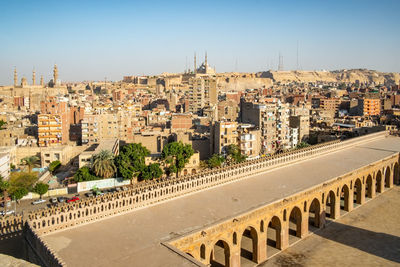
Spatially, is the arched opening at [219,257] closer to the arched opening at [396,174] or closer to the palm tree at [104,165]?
the palm tree at [104,165]

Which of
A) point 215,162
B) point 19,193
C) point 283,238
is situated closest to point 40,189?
point 19,193

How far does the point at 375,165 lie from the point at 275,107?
14.6 m

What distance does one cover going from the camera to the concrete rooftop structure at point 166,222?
11044 mm

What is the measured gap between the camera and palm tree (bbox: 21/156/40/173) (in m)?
30.7

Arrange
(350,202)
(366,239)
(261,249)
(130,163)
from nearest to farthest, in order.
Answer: (261,249) → (366,239) → (350,202) → (130,163)

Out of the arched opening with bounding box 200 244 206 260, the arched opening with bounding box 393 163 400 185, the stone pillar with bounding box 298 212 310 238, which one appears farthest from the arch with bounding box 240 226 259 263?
the arched opening with bounding box 393 163 400 185

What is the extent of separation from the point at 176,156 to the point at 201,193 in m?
11.6

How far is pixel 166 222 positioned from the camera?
13539 mm

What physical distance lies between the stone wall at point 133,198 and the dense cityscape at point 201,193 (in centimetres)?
4

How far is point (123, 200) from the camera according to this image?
14.2 metres

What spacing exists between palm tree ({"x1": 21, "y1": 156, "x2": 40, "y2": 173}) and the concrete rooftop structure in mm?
19433

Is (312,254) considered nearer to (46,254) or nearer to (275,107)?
(46,254)

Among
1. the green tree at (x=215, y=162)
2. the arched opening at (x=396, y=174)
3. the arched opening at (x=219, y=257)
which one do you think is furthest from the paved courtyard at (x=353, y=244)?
the green tree at (x=215, y=162)

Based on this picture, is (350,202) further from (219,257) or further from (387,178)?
(219,257)
